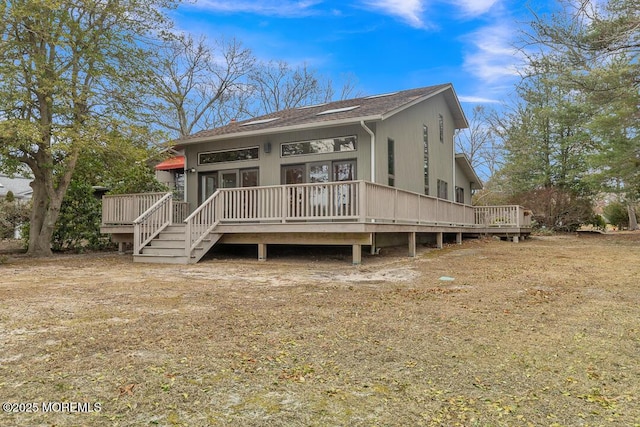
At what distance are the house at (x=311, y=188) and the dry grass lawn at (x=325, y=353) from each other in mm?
3368

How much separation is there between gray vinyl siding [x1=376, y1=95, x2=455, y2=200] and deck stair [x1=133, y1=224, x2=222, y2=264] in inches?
192

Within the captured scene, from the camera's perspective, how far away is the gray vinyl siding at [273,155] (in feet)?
37.9

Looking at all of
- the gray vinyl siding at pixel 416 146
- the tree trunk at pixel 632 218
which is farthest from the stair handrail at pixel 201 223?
the tree trunk at pixel 632 218

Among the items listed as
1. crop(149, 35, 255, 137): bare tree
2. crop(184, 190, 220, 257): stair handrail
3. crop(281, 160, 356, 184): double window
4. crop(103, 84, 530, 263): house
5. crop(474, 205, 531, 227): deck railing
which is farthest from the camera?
crop(149, 35, 255, 137): bare tree

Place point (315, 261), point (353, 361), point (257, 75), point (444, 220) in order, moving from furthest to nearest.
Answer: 1. point (257, 75)
2. point (444, 220)
3. point (315, 261)
4. point (353, 361)

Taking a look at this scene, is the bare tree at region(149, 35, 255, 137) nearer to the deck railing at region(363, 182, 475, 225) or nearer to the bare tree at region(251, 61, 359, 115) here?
the bare tree at region(251, 61, 359, 115)

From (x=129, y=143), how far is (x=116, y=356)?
10026 mm

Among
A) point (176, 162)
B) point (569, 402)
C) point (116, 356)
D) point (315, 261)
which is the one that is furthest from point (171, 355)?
point (176, 162)

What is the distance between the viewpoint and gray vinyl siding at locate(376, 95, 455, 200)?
475 inches

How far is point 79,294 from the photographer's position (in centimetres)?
568

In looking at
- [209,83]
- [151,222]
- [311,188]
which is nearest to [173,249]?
[151,222]

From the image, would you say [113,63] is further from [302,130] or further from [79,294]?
[79,294]

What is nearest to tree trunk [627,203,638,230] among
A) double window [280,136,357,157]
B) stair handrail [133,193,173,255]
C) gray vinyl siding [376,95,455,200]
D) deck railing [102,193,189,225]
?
gray vinyl siding [376,95,455,200]

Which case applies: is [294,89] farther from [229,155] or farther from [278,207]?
[278,207]
